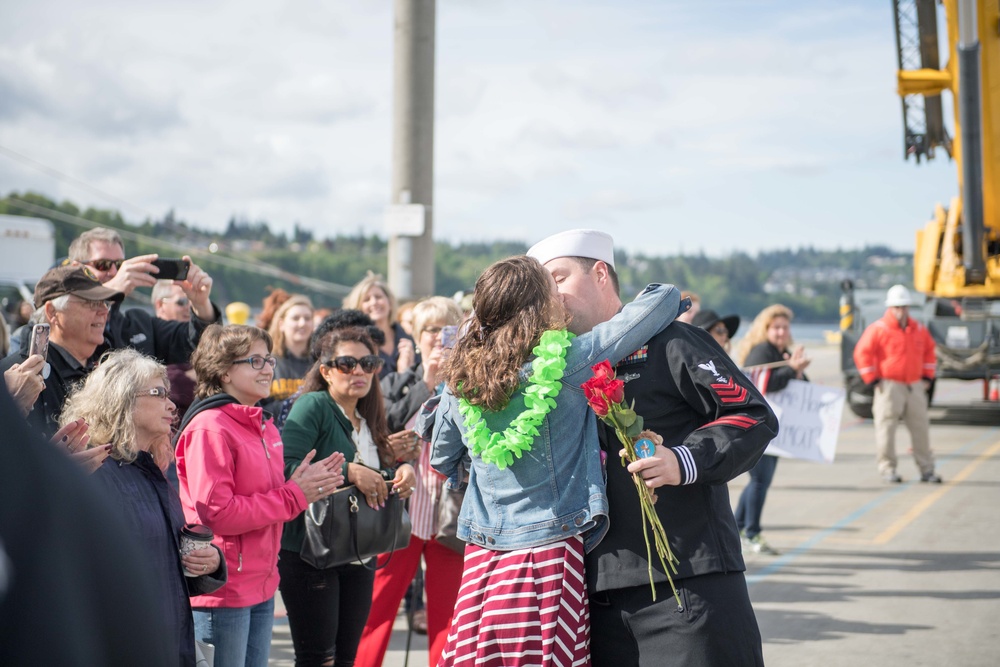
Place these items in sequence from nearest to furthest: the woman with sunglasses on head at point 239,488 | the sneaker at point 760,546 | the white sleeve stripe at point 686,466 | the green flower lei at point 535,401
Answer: the white sleeve stripe at point 686,466 → the green flower lei at point 535,401 → the woman with sunglasses on head at point 239,488 → the sneaker at point 760,546

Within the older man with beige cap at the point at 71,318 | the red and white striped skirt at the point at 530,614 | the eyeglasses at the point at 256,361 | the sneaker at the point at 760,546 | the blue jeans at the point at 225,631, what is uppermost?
the older man with beige cap at the point at 71,318

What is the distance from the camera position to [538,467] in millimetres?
2785

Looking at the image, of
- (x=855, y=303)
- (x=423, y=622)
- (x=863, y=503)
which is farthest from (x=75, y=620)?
(x=855, y=303)

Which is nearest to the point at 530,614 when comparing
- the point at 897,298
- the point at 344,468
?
the point at 344,468

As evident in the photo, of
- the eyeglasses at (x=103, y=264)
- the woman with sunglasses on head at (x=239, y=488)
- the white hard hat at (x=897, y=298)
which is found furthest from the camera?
the white hard hat at (x=897, y=298)

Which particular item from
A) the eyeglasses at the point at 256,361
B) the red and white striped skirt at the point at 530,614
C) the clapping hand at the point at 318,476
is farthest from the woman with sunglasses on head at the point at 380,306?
the red and white striped skirt at the point at 530,614

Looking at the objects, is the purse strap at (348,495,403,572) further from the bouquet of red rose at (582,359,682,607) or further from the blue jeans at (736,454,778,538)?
the blue jeans at (736,454,778,538)

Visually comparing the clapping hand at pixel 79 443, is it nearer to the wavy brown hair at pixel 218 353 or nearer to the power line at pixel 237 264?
the wavy brown hair at pixel 218 353

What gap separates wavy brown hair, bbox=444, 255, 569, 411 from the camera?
2.80m

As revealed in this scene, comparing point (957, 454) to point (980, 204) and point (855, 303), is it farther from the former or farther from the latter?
point (855, 303)

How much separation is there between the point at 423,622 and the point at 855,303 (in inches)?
590

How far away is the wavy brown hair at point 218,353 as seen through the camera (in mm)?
4047

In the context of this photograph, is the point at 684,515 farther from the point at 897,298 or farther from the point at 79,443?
the point at 897,298

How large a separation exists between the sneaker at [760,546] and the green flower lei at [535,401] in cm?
582
